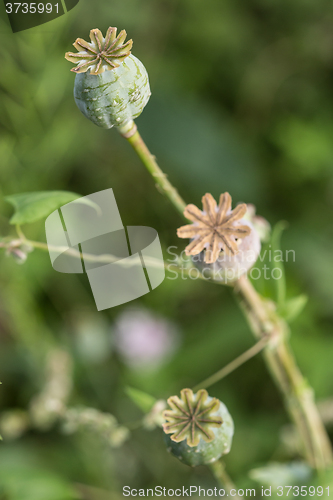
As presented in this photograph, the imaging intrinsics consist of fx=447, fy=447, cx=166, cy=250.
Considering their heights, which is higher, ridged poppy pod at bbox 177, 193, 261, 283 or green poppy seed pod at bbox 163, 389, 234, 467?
ridged poppy pod at bbox 177, 193, 261, 283

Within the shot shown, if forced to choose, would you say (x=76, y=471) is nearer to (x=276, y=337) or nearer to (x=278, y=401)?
(x=278, y=401)

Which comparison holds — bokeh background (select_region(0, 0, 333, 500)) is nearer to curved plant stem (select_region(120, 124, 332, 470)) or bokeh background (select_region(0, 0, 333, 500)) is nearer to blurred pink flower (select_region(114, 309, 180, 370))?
blurred pink flower (select_region(114, 309, 180, 370))

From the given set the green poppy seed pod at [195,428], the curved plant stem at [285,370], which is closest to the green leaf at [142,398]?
the green poppy seed pod at [195,428]

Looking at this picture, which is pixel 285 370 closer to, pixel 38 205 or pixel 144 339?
pixel 38 205

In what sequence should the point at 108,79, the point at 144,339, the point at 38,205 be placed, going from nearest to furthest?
the point at 108,79 < the point at 38,205 < the point at 144,339

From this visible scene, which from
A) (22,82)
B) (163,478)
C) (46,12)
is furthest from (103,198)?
(163,478)

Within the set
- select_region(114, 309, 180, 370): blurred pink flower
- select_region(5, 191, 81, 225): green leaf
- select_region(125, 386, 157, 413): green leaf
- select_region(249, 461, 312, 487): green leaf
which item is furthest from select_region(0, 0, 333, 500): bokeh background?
select_region(5, 191, 81, 225): green leaf

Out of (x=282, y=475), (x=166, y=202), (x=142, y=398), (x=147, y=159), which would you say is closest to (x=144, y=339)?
(x=166, y=202)
